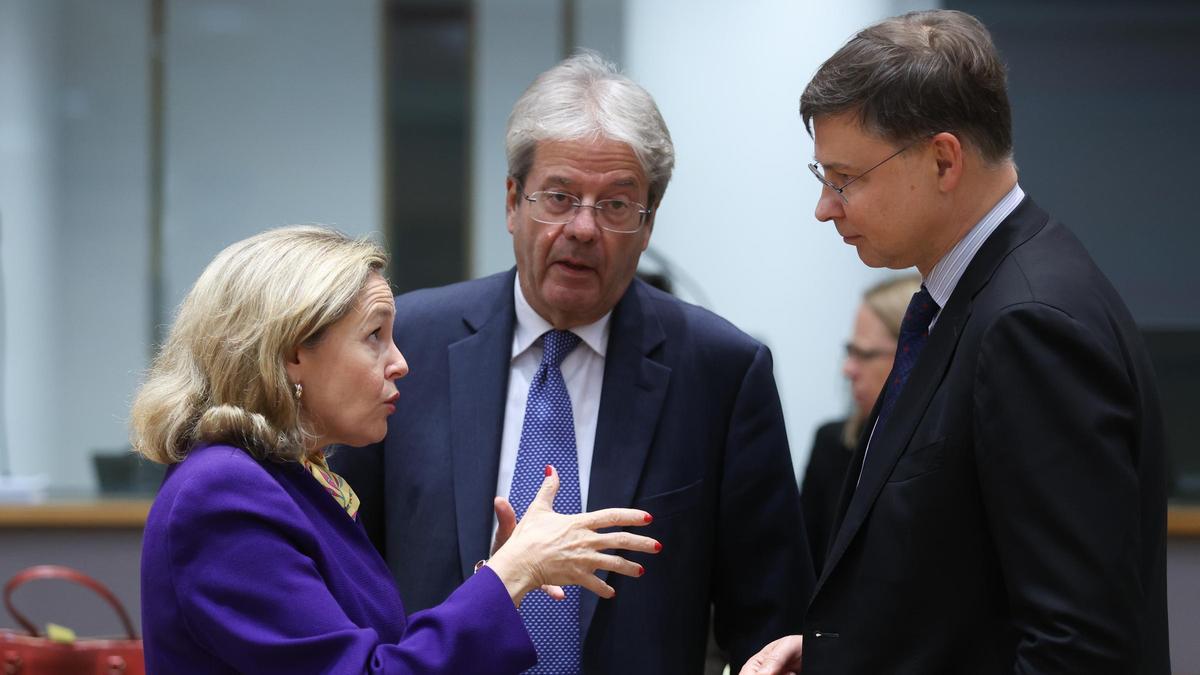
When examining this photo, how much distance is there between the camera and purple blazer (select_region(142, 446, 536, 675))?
5.17 feet

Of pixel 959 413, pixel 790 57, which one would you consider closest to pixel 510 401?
pixel 959 413

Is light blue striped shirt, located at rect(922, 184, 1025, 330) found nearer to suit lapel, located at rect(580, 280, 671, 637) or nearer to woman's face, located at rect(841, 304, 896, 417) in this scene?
suit lapel, located at rect(580, 280, 671, 637)

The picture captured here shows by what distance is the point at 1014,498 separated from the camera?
150cm

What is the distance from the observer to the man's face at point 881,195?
171 centimetres

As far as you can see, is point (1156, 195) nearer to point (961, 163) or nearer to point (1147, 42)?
point (1147, 42)

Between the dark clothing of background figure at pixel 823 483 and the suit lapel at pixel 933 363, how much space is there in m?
1.62

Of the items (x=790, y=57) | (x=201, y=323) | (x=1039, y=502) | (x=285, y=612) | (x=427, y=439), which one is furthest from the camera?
(x=790, y=57)

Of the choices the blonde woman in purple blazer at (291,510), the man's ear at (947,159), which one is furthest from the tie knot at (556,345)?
the man's ear at (947,159)

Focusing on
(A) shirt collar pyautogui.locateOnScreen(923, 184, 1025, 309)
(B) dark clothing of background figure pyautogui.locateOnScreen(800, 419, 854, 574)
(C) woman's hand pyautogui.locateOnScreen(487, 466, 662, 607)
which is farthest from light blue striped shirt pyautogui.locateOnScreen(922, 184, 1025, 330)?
(B) dark clothing of background figure pyautogui.locateOnScreen(800, 419, 854, 574)

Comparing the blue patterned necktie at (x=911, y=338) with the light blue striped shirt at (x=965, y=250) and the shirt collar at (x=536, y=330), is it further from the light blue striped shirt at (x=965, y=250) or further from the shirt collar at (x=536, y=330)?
the shirt collar at (x=536, y=330)

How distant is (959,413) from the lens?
1.59 meters

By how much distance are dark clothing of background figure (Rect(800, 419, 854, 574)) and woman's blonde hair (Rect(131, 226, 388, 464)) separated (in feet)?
6.10

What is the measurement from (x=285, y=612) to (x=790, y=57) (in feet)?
10.8

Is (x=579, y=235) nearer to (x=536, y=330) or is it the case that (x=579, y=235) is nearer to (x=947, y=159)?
(x=536, y=330)
